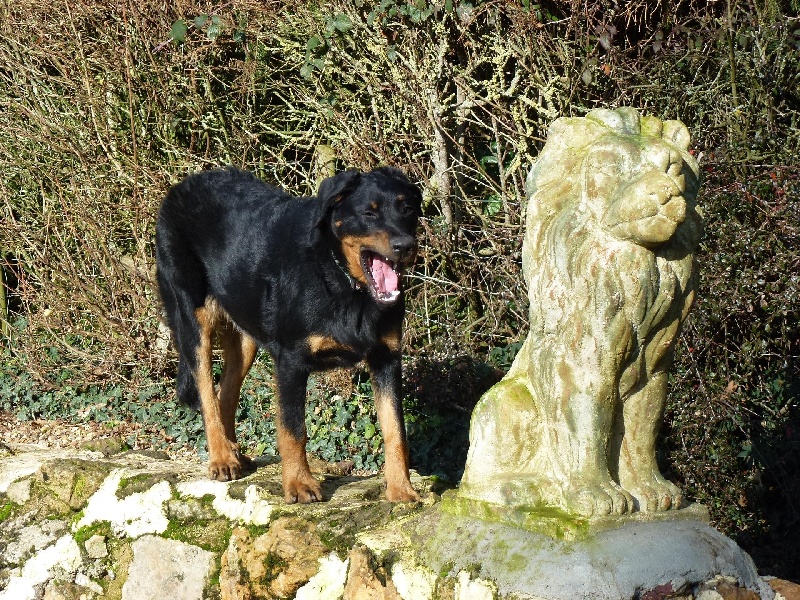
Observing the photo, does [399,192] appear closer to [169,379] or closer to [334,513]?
[334,513]

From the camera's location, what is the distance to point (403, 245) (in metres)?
4.47

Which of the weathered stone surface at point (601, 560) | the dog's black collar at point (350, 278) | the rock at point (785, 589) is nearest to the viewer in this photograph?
the weathered stone surface at point (601, 560)

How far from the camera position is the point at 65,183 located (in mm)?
9125

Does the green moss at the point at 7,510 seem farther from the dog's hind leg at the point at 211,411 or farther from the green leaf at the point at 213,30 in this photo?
the green leaf at the point at 213,30

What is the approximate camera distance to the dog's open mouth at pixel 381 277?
4.62m

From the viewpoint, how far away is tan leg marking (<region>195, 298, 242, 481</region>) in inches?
205

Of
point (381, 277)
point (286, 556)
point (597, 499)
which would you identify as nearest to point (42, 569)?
point (286, 556)

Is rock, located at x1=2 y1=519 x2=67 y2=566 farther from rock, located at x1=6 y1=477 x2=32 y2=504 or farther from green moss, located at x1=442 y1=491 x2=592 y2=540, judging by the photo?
green moss, located at x1=442 y1=491 x2=592 y2=540

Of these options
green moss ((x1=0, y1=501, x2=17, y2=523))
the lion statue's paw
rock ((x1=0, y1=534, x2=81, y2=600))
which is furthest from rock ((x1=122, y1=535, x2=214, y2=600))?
the lion statue's paw

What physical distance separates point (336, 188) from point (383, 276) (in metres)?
0.48

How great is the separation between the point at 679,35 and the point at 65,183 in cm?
554

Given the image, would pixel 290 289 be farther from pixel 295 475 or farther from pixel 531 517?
pixel 531 517

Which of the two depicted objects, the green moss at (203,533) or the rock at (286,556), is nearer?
the rock at (286,556)

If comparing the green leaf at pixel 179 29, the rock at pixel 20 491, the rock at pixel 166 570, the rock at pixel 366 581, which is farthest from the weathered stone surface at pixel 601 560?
the green leaf at pixel 179 29
